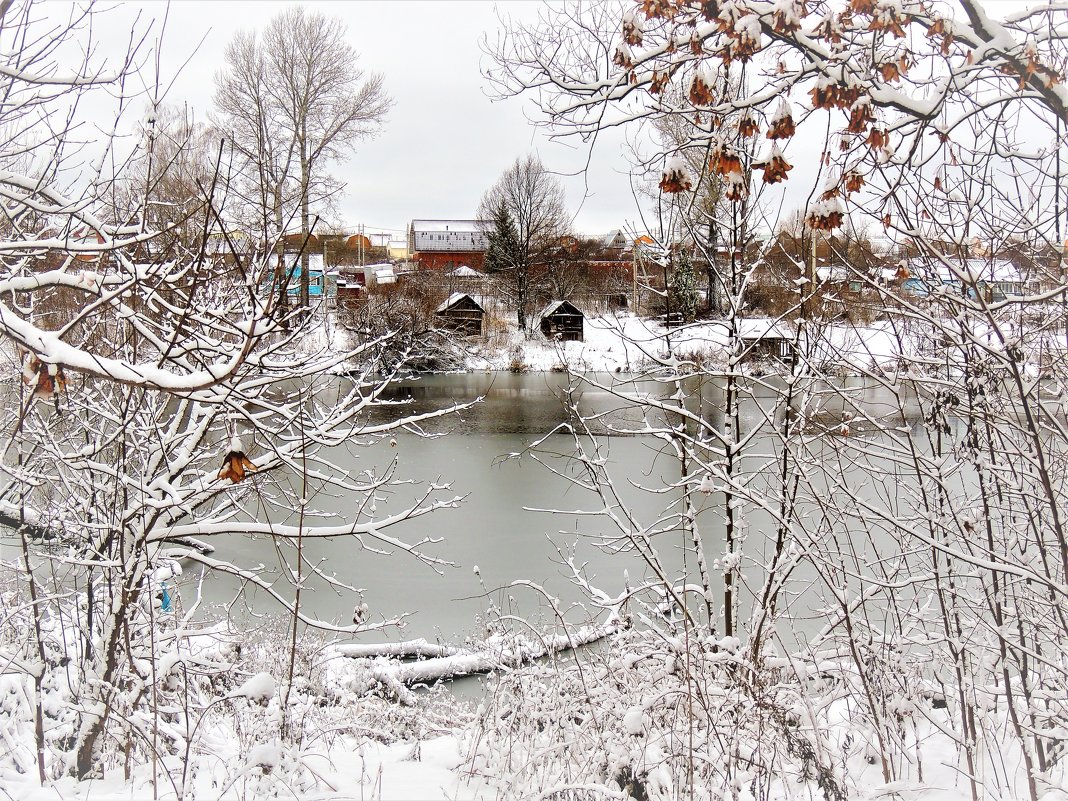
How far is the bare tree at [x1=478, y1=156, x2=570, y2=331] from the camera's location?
100 feet

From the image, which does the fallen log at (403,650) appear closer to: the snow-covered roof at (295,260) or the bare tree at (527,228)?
the snow-covered roof at (295,260)

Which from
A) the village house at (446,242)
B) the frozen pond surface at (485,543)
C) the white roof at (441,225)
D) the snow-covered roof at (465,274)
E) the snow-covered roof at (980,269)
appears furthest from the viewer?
the white roof at (441,225)

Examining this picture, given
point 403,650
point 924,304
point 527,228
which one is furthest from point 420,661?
point 527,228

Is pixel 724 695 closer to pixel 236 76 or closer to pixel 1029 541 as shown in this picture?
pixel 1029 541

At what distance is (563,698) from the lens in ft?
12.7

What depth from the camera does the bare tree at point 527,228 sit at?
30531 mm

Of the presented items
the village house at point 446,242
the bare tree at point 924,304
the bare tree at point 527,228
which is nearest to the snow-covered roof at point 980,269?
the bare tree at point 924,304

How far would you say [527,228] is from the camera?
31516 millimetres

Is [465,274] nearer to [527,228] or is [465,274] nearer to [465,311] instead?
[527,228]

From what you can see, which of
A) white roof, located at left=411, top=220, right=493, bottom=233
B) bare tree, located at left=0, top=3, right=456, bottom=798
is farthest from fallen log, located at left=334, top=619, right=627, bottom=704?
white roof, located at left=411, top=220, right=493, bottom=233

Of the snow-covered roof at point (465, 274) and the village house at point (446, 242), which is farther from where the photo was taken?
the village house at point (446, 242)

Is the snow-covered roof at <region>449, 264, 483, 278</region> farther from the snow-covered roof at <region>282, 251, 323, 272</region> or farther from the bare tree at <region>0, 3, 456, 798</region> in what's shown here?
the bare tree at <region>0, 3, 456, 798</region>

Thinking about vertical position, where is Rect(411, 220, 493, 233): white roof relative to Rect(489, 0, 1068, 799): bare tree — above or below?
above

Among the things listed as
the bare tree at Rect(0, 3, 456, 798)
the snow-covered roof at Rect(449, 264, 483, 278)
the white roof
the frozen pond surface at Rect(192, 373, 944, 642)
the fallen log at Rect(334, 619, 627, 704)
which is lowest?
the fallen log at Rect(334, 619, 627, 704)
